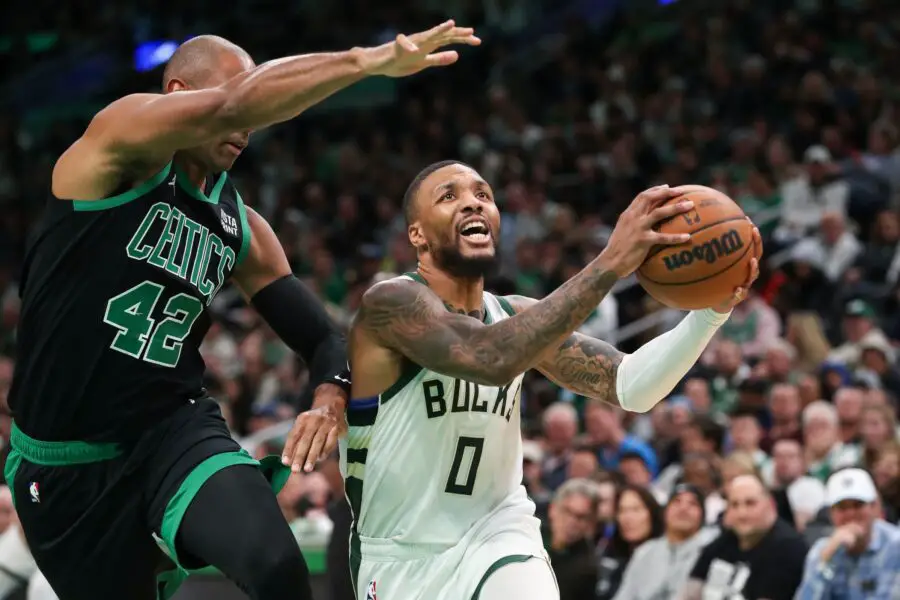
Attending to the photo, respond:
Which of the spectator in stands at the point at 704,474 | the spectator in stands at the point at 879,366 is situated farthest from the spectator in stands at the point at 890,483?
the spectator in stands at the point at 879,366

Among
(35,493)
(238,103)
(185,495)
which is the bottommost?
(35,493)

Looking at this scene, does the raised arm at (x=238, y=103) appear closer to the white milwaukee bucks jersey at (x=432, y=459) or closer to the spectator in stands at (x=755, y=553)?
the white milwaukee bucks jersey at (x=432, y=459)

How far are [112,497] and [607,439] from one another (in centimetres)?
665

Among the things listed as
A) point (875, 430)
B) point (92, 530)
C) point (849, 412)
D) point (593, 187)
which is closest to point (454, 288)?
point (92, 530)

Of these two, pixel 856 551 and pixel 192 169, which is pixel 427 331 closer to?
pixel 192 169

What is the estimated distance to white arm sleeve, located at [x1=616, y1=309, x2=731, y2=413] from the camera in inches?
204

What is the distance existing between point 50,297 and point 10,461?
646 millimetres

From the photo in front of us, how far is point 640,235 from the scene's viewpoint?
470 centimetres

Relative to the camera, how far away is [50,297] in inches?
190

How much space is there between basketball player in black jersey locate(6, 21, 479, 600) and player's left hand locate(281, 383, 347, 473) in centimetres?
2

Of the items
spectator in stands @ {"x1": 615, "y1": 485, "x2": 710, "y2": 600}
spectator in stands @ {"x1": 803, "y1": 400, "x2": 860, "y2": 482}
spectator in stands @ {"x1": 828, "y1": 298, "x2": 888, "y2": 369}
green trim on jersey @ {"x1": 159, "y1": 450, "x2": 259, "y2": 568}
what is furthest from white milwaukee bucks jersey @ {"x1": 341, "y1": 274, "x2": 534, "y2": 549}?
spectator in stands @ {"x1": 828, "y1": 298, "x2": 888, "y2": 369}

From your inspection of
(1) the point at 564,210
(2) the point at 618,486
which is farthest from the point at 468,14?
(2) the point at 618,486

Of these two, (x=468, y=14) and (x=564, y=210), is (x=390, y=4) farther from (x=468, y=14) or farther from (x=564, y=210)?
(x=564, y=210)

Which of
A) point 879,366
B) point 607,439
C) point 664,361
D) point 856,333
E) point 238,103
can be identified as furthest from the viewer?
point 856,333
